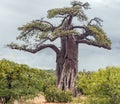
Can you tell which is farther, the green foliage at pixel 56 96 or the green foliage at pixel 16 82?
the green foliage at pixel 56 96

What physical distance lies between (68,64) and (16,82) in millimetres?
19024

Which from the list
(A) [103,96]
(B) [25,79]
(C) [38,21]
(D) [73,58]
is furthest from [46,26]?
(A) [103,96]

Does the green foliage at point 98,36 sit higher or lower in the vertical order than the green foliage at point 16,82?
higher

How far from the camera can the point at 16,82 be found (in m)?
28.5

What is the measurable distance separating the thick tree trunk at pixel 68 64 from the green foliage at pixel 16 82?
16647mm

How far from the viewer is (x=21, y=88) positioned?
2888cm

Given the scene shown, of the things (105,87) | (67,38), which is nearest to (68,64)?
(67,38)

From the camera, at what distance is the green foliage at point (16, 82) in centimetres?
2823

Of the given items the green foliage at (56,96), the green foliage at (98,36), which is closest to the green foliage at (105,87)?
the green foliage at (56,96)

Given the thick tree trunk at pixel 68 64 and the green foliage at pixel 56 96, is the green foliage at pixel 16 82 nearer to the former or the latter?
the green foliage at pixel 56 96

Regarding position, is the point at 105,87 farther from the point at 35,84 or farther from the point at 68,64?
the point at 68,64

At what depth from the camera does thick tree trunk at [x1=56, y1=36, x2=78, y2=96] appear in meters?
46.9

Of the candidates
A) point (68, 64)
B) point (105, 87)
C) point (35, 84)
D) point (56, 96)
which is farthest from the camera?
point (68, 64)

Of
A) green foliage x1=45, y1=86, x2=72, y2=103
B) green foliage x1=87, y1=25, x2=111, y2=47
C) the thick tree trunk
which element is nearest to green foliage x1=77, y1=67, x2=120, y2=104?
green foliage x1=45, y1=86, x2=72, y2=103
